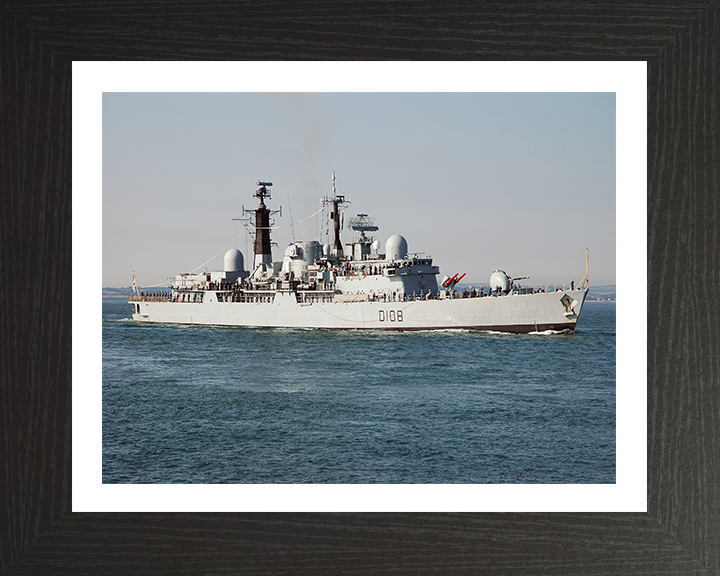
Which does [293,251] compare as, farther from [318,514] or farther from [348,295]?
[318,514]

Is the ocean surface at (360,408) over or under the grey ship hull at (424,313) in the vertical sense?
under

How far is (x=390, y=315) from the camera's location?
525 inches

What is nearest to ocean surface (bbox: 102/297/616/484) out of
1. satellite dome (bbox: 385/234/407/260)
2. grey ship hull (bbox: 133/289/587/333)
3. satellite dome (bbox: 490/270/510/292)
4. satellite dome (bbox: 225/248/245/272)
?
grey ship hull (bbox: 133/289/587/333)

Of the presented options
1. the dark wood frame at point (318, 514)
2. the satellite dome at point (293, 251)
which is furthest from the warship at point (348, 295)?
the dark wood frame at point (318, 514)

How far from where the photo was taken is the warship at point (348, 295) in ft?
41.9

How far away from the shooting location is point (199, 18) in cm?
248

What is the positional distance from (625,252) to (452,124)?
664cm

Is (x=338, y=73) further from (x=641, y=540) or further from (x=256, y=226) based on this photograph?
(x=256, y=226)

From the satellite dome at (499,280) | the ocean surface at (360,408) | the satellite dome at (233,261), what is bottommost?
the ocean surface at (360,408)

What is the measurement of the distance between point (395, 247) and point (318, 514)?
1202cm

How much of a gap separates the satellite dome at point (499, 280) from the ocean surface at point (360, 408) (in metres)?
0.95

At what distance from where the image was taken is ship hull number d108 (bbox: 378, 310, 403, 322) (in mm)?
13242

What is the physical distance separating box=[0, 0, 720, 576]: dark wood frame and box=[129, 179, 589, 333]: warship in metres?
10.1

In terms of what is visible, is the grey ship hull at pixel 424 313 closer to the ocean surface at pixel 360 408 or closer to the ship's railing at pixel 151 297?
the ocean surface at pixel 360 408
